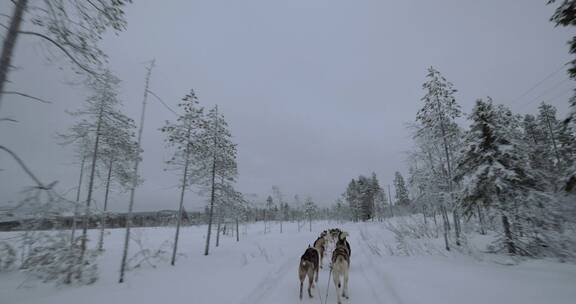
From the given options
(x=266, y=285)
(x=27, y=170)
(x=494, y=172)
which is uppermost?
(x=494, y=172)

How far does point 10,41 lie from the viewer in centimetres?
372

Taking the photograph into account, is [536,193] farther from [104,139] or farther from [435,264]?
[104,139]

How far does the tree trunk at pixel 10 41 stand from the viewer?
365cm

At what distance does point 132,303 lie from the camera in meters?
7.83

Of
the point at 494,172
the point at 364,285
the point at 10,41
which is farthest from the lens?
the point at 494,172

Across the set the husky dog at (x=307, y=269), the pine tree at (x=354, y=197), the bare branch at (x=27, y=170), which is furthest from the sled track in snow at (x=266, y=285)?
the pine tree at (x=354, y=197)

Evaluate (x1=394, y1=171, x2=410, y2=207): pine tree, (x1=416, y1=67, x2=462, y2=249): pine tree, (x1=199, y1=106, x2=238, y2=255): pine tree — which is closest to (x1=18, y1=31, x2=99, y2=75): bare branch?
(x1=199, y1=106, x2=238, y2=255): pine tree

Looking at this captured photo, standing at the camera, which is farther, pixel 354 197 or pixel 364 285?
pixel 354 197

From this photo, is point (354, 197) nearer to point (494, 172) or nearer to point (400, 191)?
point (400, 191)

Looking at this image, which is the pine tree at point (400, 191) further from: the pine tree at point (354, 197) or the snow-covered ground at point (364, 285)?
the snow-covered ground at point (364, 285)

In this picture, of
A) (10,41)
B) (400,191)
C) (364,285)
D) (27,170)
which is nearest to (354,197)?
(400,191)

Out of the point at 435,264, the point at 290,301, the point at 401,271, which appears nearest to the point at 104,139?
the point at 290,301

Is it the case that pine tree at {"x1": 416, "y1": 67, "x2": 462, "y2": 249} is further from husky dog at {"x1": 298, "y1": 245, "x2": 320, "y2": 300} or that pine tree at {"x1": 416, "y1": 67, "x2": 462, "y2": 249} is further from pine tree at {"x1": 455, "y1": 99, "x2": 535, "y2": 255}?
husky dog at {"x1": 298, "y1": 245, "x2": 320, "y2": 300}

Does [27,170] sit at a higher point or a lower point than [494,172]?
lower
